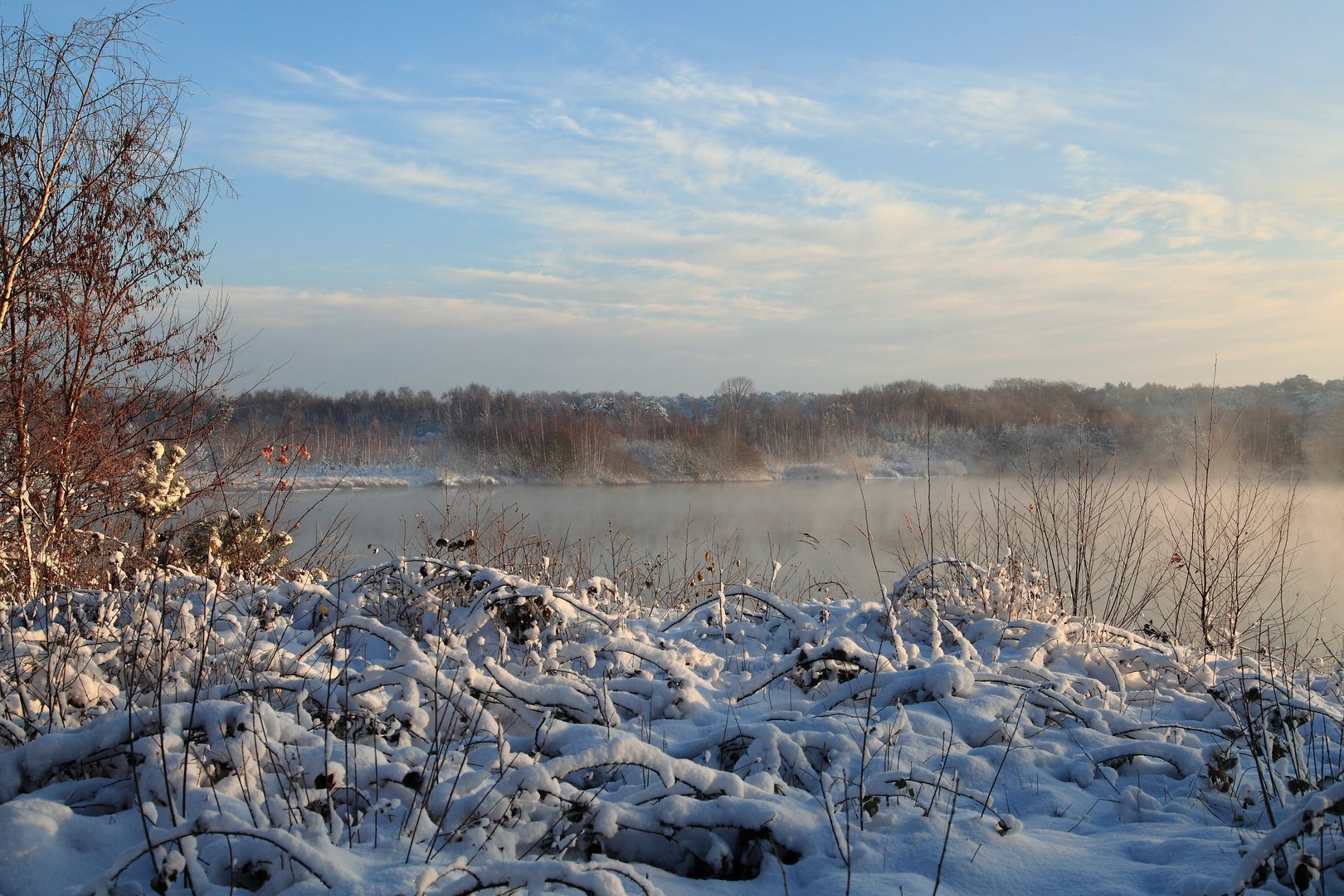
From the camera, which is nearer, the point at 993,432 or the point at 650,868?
the point at 650,868

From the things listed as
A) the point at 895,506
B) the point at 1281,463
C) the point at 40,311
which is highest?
the point at 40,311

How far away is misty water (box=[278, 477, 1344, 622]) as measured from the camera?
1037cm

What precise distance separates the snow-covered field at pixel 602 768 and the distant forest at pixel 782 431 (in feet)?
12.6

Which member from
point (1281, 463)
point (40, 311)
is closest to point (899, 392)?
point (1281, 463)

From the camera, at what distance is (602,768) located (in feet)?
5.92

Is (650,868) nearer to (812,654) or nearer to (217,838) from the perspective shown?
(217,838)

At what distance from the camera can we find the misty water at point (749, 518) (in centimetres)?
1037

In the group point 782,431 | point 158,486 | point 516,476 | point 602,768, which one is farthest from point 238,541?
point 782,431

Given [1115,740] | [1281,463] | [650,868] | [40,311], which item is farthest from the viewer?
[1281,463]

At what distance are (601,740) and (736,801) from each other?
1.29 ft

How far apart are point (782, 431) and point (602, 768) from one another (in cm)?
4102

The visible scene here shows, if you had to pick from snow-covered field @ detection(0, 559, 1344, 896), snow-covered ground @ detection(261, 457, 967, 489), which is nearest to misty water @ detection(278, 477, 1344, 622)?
snow-covered ground @ detection(261, 457, 967, 489)

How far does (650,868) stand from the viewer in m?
1.47

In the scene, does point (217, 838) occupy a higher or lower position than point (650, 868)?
higher
